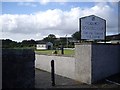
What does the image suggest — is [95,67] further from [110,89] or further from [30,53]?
[30,53]

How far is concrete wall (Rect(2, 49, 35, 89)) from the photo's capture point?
27.0 ft

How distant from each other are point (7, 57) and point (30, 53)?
0.77 m

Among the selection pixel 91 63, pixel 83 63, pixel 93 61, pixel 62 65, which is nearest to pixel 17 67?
pixel 91 63

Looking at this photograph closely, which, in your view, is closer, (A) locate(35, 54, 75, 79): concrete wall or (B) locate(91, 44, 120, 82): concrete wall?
(B) locate(91, 44, 120, 82): concrete wall

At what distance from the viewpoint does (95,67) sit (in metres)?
13.9

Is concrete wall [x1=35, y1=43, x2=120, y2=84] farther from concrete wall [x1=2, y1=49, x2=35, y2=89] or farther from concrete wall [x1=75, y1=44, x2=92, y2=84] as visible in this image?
concrete wall [x1=2, y1=49, x2=35, y2=89]

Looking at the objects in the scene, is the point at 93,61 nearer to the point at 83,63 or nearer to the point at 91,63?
the point at 91,63

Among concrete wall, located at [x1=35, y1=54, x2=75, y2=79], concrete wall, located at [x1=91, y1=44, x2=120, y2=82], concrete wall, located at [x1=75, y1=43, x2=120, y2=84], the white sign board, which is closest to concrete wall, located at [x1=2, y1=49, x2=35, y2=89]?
concrete wall, located at [x1=75, y1=43, x2=120, y2=84]

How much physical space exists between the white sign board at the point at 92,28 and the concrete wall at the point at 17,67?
7663 mm

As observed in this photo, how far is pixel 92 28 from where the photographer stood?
16.0 meters

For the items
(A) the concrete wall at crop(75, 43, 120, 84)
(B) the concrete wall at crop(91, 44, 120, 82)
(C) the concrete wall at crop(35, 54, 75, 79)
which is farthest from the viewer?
(C) the concrete wall at crop(35, 54, 75, 79)

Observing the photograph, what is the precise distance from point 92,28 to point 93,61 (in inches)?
119

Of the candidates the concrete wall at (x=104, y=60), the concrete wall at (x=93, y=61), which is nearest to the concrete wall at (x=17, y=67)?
A: the concrete wall at (x=93, y=61)

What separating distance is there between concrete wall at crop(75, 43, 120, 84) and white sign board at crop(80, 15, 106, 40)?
1.24 m
